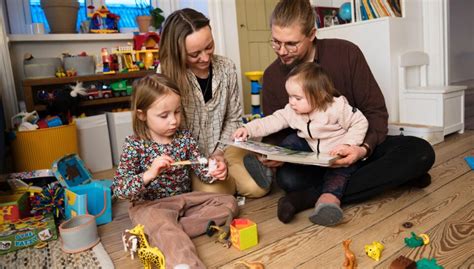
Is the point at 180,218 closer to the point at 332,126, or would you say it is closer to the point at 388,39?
the point at 332,126

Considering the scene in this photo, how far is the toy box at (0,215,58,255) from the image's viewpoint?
1.21 m

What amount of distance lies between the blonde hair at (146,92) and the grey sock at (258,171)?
0.37 m

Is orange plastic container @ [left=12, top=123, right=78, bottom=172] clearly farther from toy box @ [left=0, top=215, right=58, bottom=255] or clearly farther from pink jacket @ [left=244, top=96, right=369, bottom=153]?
pink jacket @ [left=244, top=96, right=369, bottom=153]

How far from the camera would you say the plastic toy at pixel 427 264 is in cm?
91

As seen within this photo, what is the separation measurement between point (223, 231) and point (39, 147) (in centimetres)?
121

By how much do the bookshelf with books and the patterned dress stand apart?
1515mm

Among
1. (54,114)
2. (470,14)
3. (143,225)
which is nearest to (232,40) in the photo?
(54,114)

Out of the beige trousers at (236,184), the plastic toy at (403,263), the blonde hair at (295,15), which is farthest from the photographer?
the beige trousers at (236,184)

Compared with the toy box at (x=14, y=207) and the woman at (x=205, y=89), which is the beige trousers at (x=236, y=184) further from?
the toy box at (x=14, y=207)

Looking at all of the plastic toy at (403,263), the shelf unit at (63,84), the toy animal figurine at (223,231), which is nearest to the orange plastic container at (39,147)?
the shelf unit at (63,84)

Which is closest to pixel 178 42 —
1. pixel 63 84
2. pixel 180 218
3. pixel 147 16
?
pixel 180 218

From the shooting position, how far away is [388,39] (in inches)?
92.0

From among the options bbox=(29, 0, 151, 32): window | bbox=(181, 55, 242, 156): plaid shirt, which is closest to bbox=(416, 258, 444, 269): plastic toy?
bbox=(181, 55, 242, 156): plaid shirt

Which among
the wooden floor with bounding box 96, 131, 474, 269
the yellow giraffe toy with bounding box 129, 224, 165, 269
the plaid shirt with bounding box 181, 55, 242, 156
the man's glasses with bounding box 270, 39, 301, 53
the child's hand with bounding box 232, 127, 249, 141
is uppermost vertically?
the man's glasses with bounding box 270, 39, 301, 53
